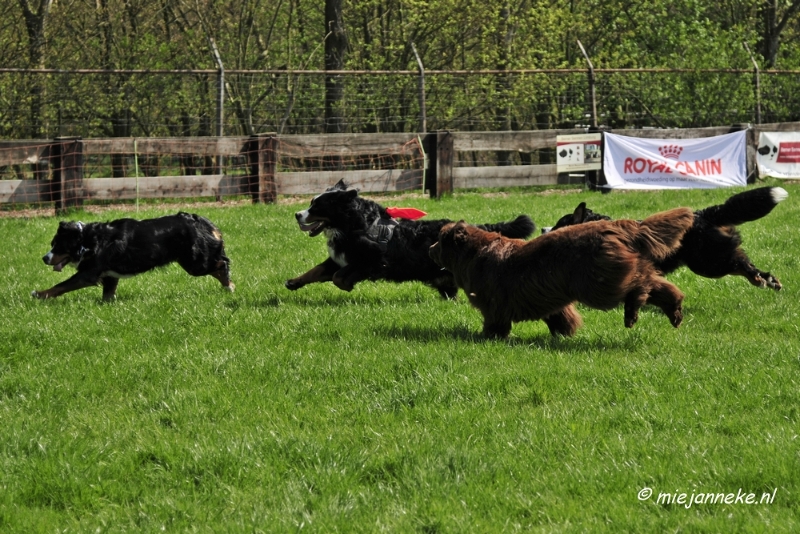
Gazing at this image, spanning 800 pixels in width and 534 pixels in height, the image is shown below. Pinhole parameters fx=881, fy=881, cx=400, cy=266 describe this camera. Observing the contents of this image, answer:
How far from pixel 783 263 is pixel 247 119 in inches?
514

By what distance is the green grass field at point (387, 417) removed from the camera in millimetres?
3754

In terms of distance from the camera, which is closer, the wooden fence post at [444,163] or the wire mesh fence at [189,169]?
the wire mesh fence at [189,169]

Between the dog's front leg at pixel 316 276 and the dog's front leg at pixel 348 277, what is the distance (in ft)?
0.67

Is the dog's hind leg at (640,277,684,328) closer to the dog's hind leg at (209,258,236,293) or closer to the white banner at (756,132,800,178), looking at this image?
the dog's hind leg at (209,258,236,293)

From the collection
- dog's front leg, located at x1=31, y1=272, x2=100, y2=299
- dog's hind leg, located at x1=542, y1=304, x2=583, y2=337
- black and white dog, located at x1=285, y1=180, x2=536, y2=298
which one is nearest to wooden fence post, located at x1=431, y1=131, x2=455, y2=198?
black and white dog, located at x1=285, y1=180, x2=536, y2=298

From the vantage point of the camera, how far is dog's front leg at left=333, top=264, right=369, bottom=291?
836cm

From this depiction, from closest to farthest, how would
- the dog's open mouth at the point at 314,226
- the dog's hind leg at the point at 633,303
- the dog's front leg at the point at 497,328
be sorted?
the dog's hind leg at the point at 633,303 → the dog's front leg at the point at 497,328 → the dog's open mouth at the point at 314,226

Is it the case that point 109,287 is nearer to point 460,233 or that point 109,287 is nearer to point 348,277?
point 348,277

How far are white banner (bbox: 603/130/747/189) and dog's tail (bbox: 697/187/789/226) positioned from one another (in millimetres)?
8941

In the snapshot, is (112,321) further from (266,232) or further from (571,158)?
(571,158)

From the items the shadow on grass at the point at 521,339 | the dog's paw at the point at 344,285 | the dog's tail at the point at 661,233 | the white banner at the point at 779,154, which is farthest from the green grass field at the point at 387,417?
the white banner at the point at 779,154

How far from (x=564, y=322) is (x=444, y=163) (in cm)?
938

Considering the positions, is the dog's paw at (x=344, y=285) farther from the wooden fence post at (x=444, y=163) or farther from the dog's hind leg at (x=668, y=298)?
the wooden fence post at (x=444, y=163)

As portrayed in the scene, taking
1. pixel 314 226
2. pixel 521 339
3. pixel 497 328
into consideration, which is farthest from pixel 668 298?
pixel 314 226
